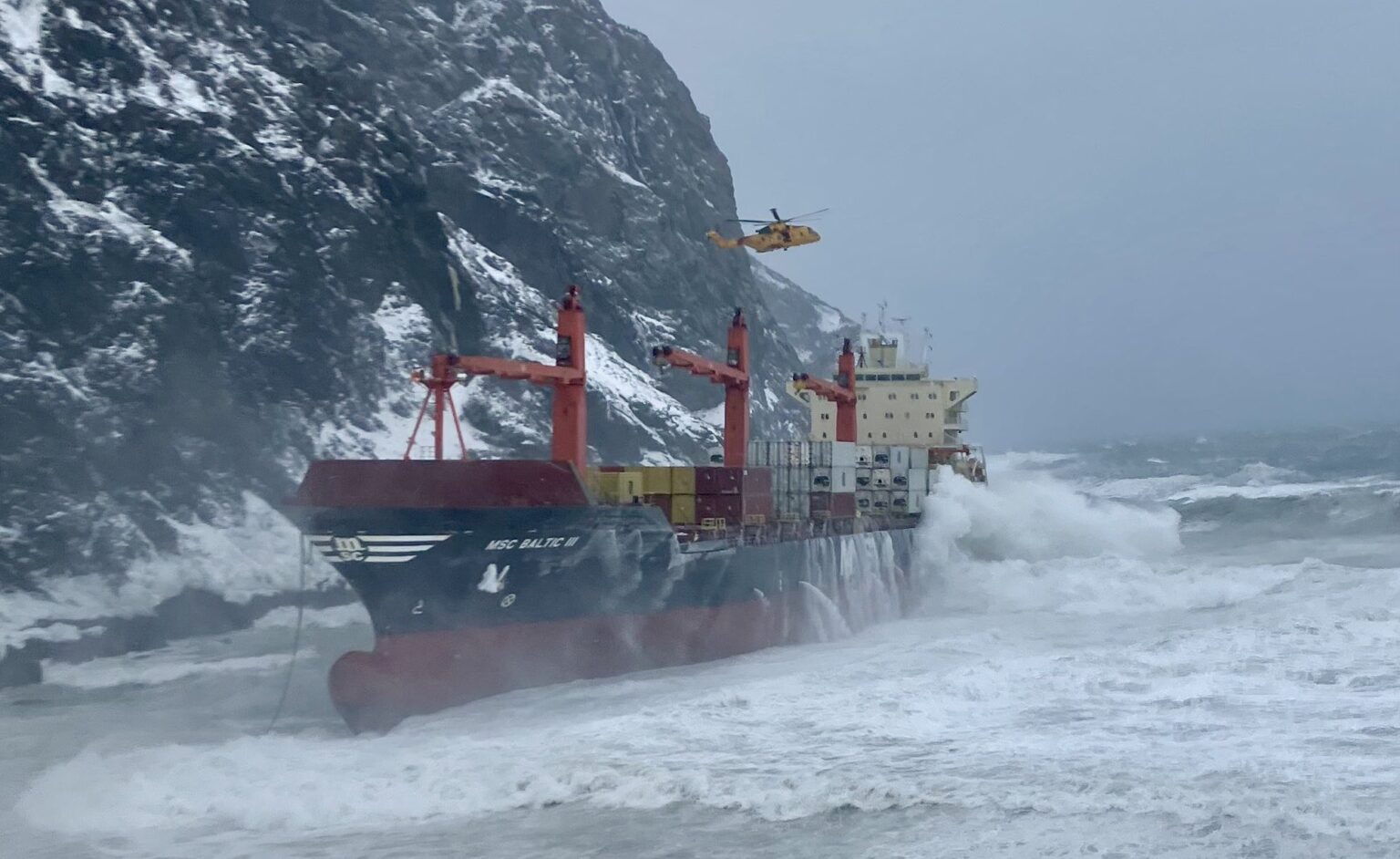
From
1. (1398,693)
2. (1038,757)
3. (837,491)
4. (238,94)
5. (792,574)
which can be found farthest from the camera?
(238,94)

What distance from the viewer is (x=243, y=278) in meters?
44.3

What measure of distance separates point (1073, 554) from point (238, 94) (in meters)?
34.7

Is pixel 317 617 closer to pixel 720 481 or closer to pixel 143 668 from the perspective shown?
pixel 143 668

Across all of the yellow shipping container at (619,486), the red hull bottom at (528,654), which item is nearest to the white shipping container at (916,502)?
the red hull bottom at (528,654)

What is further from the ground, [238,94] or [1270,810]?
[238,94]

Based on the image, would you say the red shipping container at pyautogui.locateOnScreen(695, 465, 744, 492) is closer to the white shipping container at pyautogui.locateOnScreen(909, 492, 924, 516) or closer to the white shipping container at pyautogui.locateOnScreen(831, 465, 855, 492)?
the white shipping container at pyautogui.locateOnScreen(831, 465, 855, 492)

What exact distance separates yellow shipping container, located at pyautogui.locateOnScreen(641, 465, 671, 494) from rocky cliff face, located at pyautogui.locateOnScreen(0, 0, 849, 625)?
11784mm

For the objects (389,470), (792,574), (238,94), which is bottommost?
(792,574)

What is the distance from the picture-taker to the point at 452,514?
20594 millimetres

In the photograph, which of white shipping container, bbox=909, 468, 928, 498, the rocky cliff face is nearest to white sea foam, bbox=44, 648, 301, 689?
the rocky cliff face

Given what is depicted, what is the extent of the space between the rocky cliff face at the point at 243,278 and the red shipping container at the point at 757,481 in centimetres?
1340

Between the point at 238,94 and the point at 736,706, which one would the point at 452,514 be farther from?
the point at 238,94

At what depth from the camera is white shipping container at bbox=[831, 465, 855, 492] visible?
3353cm

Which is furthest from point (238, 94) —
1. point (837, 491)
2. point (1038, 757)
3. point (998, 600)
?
point (1038, 757)
